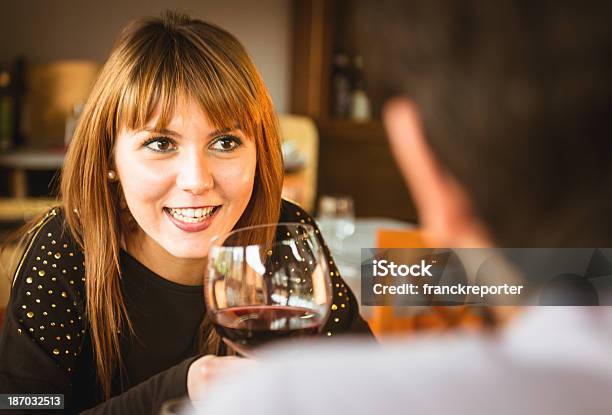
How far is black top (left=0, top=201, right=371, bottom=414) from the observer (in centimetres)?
79

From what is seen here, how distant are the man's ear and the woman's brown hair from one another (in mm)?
403

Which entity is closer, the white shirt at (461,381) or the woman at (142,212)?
the white shirt at (461,381)

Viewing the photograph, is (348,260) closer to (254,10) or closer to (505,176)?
(254,10)

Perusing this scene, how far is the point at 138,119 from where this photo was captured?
799 millimetres

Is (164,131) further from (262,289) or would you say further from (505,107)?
(505,107)

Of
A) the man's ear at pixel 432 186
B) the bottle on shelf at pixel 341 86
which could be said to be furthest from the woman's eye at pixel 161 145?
the bottle on shelf at pixel 341 86

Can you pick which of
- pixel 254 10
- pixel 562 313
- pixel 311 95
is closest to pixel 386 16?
pixel 562 313

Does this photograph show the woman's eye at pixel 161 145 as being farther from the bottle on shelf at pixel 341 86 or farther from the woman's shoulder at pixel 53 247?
the bottle on shelf at pixel 341 86

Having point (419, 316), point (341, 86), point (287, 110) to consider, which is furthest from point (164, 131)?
point (341, 86)

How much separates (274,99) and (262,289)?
78.5 inches

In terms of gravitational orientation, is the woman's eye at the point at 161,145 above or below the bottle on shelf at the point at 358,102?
above

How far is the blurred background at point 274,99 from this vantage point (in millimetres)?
1322

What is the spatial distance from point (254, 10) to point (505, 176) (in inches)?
41.6

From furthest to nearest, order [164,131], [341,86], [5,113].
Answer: [341,86] → [5,113] → [164,131]
